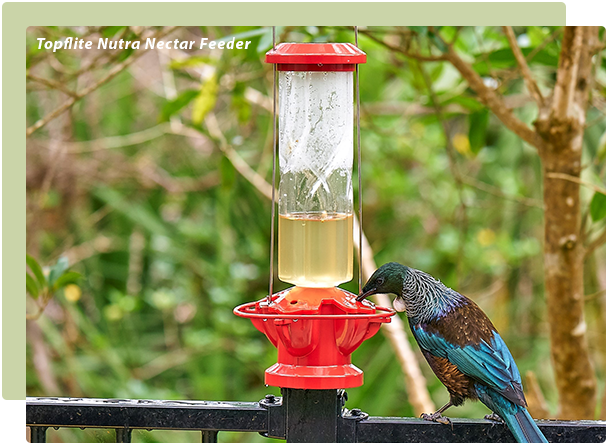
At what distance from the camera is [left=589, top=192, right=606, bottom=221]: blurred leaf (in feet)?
6.18

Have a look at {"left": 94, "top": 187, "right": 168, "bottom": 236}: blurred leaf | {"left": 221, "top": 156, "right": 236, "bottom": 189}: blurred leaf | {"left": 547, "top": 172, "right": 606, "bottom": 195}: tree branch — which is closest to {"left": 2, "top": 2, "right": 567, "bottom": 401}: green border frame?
{"left": 547, "top": 172, "right": 606, "bottom": 195}: tree branch

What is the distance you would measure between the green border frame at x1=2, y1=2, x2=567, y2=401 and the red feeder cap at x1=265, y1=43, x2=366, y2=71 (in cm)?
22

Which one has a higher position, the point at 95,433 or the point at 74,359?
the point at 95,433

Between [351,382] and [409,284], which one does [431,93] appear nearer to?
[409,284]

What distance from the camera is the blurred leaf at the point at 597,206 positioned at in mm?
1883

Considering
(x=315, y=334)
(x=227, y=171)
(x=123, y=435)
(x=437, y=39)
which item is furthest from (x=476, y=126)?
(x=123, y=435)

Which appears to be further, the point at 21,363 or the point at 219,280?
the point at 219,280

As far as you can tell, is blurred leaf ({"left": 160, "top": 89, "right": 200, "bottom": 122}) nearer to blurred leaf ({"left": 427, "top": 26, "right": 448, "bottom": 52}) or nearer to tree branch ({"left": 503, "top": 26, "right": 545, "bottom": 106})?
blurred leaf ({"left": 427, "top": 26, "right": 448, "bottom": 52})

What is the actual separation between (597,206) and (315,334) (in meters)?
1.01

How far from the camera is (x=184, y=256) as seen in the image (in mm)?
3793

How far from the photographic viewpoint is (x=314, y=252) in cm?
138

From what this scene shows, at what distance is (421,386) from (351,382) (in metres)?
1.48

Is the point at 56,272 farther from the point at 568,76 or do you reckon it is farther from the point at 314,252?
the point at 568,76

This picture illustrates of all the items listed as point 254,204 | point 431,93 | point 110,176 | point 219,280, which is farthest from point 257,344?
point 431,93
